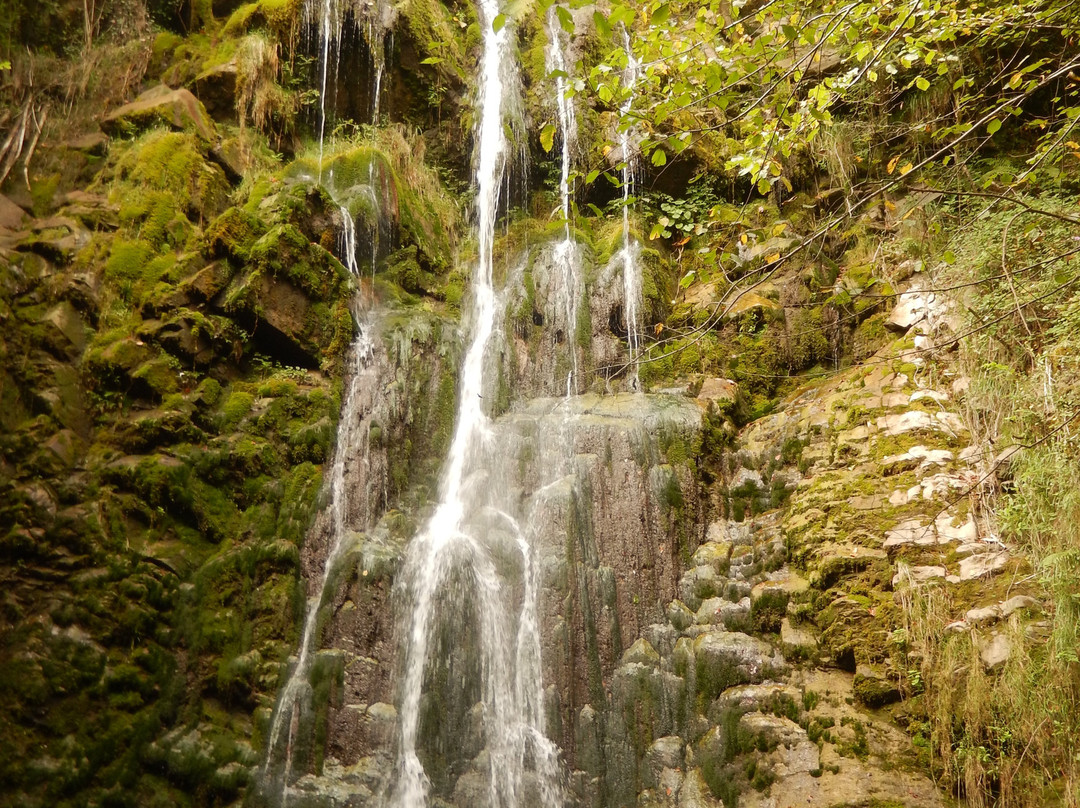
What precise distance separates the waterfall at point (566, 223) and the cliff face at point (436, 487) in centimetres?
7

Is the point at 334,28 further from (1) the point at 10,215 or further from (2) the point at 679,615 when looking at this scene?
(2) the point at 679,615

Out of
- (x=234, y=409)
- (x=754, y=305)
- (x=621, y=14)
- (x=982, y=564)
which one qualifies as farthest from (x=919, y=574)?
(x=234, y=409)

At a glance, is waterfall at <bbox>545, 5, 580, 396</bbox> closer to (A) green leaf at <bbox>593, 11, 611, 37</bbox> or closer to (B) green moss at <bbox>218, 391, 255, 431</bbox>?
(B) green moss at <bbox>218, 391, 255, 431</bbox>

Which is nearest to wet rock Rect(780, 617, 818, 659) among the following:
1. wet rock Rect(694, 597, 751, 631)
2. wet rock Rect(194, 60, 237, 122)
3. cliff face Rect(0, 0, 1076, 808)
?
cliff face Rect(0, 0, 1076, 808)

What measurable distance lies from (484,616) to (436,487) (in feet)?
6.31

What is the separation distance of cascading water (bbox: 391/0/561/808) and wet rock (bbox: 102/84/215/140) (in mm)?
5188

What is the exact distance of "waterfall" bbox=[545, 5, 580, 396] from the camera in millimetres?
9656

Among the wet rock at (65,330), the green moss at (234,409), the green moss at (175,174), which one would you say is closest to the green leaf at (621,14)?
the green moss at (234,409)

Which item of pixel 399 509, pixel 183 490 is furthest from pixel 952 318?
pixel 183 490

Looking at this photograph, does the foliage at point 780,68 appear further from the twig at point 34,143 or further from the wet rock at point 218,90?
the wet rock at point 218,90

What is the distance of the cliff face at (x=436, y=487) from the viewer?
534cm

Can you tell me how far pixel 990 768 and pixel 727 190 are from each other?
9.06 meters

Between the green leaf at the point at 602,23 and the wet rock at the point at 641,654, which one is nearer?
the green leaf at the point at 602,23

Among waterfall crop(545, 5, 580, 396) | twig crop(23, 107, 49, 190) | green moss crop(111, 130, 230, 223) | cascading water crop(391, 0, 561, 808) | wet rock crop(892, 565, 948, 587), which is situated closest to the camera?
wet rock crop(892, 565, 948, 587)
